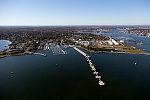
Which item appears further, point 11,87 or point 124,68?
point 124,68

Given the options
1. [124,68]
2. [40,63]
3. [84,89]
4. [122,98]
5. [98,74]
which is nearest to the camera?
[122,98]

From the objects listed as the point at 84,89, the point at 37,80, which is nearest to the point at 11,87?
the point at 37,80

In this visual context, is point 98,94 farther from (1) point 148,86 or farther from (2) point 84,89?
(1) point 148,86

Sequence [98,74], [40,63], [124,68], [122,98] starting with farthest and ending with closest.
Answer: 1. [40,63]
2. [124,68]
3. [98,74]
4. [122,98]

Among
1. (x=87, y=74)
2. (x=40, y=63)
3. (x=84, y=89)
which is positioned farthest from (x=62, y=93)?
(x=40, y=63)

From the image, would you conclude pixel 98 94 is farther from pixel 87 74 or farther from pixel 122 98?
pixel 87 74

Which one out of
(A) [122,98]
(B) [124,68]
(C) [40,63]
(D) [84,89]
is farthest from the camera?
(C) [40,63]

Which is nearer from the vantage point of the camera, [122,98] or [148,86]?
[122,98]

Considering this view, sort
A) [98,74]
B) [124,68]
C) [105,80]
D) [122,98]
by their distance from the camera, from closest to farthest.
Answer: [122,98] < [105,80] < [98,74] < [124,68]

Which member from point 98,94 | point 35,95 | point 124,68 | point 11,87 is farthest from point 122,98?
point 11,87
